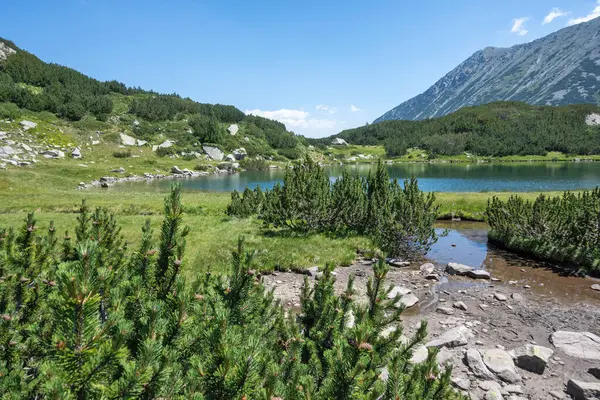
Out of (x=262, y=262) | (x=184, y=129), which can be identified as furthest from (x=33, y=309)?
(x=184, y=129)

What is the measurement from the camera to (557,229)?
62.3 ft

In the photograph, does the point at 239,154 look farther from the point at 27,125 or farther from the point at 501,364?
the point at 501,364

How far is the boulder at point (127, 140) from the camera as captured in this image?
10556 centimetres

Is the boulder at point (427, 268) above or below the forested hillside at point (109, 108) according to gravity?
below

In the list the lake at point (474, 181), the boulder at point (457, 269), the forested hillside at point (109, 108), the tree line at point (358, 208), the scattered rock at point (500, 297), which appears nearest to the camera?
the scattered rock at point (500, 297)

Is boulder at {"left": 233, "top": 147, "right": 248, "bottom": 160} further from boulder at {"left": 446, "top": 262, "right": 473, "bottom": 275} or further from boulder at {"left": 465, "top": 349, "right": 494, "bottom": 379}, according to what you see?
boulder at {"left": 465, "top": 349, "right": 494, "bottom": 379}

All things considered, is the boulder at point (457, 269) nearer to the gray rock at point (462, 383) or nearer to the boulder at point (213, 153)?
the gray rock at point (462, 383)

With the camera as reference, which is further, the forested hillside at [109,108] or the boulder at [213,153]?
the boulder at [213,153]

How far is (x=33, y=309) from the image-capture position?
4.34 metres

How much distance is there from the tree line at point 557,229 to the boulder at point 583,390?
40.1 ft

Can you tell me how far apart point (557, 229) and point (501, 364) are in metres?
14.7

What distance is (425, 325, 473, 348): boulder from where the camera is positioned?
9.60 metres

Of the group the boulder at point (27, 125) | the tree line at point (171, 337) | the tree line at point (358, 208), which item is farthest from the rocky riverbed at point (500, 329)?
the boulder at point (27, 125)

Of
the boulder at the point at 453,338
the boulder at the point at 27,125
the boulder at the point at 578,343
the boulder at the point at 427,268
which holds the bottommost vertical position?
the boulder at the point at 427,268
